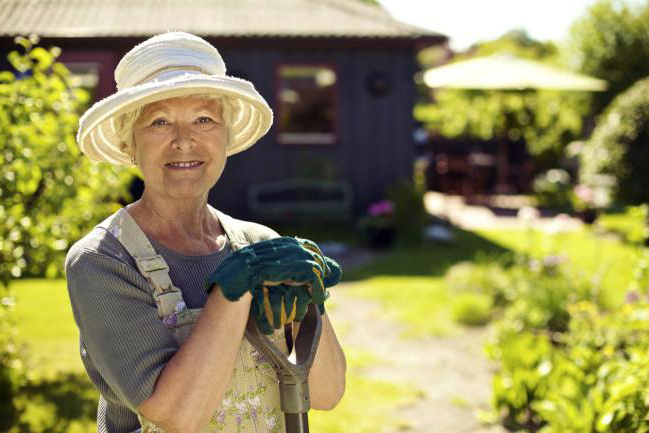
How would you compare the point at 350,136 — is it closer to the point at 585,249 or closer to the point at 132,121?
the point at 585,249

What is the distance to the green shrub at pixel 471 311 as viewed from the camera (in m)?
6.77

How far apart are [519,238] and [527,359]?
7.19 metres

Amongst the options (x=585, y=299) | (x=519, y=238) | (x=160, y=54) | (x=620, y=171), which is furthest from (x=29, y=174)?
(x=620, y=171)

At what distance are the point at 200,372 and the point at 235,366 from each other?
0.78 ft

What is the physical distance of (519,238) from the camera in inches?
453

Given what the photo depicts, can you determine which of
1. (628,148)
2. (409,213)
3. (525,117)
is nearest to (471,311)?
(409,213)

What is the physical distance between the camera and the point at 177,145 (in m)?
1.85

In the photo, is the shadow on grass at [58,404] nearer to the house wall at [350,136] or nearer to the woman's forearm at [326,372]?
the woman's forearm at [326,372]

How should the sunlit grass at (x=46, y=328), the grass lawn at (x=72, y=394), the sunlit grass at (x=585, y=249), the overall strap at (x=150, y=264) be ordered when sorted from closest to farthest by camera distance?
the overall strap at (x=150, y=264) → the grass lawn at (x=72, y=394) → the sunlit grass at (x=46, y=328) → the sunlit grass at (x=585, y=249)

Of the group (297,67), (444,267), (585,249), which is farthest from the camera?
(297,67)

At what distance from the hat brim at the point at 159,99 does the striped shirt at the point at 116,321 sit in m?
0.32

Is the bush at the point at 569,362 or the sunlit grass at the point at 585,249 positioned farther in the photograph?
the sunlit grass at the point at 585,249

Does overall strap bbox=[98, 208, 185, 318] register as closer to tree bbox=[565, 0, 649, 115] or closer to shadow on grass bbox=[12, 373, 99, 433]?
shadow on grass bbox=[12, 373, 99, 433]

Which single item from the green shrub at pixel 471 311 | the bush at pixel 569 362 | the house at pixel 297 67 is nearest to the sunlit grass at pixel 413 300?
the green shrub at pixel 471 311
